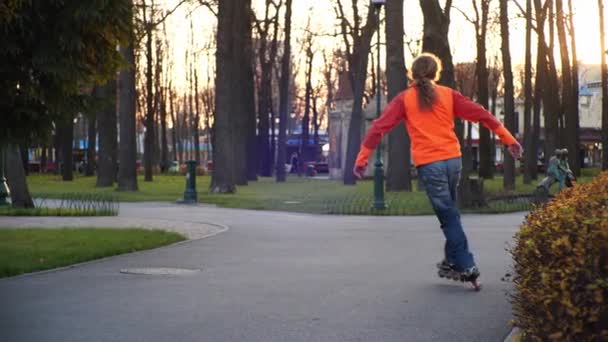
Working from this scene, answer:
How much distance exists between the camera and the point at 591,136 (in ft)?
300

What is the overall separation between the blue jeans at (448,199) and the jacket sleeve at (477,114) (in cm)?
39

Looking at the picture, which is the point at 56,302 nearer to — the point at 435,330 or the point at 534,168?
the point at 435,330

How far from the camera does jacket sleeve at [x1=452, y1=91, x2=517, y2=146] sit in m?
9.04

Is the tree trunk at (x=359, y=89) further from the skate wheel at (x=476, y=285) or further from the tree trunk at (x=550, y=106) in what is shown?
the skate wheel at (x=476, y=285)

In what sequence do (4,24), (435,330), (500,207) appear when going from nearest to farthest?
(435,330) → (4,24) → (500,207)

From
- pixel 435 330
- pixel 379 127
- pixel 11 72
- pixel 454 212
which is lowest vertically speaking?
pixel 435 330

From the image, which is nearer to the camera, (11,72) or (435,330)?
(435,330)

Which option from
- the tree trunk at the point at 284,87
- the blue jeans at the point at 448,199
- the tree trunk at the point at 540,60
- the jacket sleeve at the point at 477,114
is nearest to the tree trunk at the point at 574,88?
the tree trunk at the point at 540,60

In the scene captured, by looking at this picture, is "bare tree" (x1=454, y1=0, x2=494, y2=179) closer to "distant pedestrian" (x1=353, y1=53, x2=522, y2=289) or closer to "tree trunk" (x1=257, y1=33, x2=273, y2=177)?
"tree trunk" (x1=257, y1=33, x2=273, y2=177)

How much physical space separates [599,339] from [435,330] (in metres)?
2.18

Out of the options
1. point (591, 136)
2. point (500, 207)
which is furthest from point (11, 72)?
point (591, 136)

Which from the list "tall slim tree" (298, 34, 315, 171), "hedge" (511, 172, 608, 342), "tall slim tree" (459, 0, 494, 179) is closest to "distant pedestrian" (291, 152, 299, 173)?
"tall slim tree" (298, 34, 315, 171)

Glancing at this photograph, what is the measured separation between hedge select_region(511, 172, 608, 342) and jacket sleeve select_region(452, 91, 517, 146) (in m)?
3.41

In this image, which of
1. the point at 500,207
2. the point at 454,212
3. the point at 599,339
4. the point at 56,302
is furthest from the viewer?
the point at 500,207
